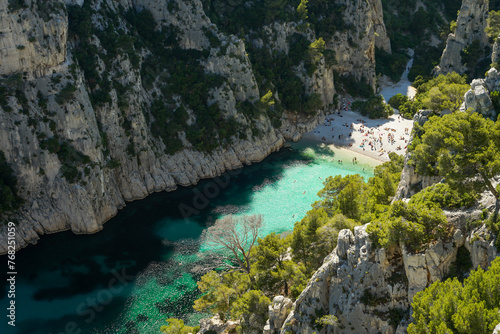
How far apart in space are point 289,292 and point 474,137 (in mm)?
17369

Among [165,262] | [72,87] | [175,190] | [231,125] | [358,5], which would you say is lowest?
[165,262]

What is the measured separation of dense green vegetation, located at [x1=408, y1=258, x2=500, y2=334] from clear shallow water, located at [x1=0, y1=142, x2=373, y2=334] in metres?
24.7

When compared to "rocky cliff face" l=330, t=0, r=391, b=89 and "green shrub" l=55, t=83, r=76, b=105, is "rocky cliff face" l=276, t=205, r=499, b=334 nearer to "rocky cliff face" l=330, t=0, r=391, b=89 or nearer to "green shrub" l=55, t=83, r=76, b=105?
"green shrub" l=55, t=83, r=76, b=105

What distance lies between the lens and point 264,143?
71688mm

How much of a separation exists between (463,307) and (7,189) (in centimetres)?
4692

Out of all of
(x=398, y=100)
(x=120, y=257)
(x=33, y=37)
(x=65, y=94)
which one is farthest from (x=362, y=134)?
(x=33, y=37)

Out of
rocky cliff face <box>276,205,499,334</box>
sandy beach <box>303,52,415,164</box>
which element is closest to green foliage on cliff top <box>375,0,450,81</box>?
sandy beach <box>303,52,415,164</box>

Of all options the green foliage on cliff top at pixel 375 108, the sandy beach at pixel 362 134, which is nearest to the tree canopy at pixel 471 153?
the sandy beach at pixel 362 134

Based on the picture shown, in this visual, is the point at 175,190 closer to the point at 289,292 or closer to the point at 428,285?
the point at 289,292

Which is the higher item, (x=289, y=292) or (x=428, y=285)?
(x=428, y=285)

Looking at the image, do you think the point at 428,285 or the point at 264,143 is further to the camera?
the point at 264,143

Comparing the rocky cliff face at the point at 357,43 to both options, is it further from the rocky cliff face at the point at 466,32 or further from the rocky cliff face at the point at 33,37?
the rocky cliff face at the point at 33,37

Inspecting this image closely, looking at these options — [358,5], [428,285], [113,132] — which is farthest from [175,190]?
[358,5]

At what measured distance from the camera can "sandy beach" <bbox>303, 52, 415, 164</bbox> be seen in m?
71.4
